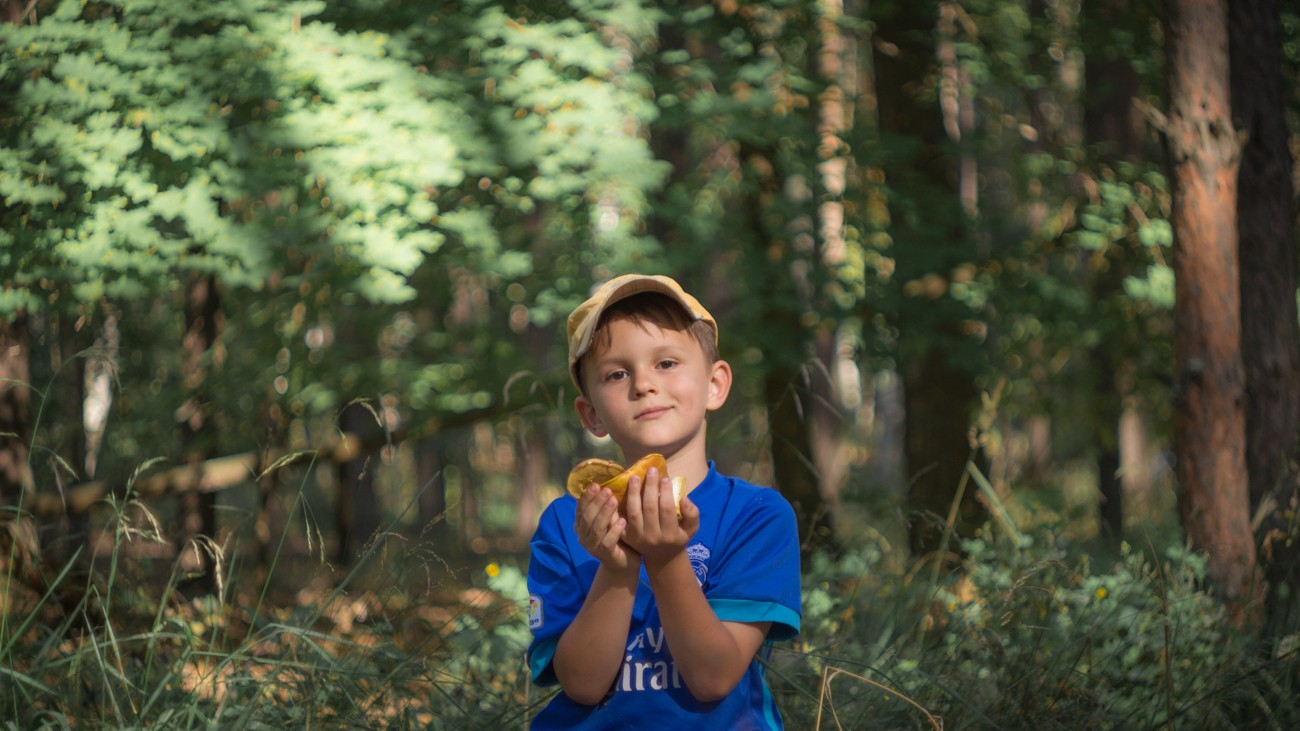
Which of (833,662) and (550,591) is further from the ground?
(550,591)

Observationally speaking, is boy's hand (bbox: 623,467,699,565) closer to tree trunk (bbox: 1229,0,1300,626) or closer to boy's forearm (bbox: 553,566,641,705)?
boy's forearm (bbox: 553,566,641,705)

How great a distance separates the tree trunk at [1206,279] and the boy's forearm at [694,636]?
3289 millimetres

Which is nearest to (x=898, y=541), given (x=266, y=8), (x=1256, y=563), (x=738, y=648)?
(x=1256, y=563)

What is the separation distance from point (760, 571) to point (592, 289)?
5.12m

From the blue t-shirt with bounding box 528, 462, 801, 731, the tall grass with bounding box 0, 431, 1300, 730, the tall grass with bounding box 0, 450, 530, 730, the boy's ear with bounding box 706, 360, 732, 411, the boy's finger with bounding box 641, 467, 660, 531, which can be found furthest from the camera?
the tall grass with bounding box 0, 431, 1300, 730

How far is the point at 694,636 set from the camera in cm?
197

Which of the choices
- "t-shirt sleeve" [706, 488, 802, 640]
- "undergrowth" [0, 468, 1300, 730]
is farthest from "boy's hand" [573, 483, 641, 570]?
"undergrowth" [0, 468, 1300, 730]

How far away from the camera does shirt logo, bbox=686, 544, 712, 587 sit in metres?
2.16

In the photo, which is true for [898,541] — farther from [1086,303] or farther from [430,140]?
[430,140]

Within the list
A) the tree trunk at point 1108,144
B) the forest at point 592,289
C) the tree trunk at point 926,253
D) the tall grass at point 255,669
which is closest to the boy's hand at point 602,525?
the forest at point 592,289

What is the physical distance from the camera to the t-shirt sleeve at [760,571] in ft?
6.89

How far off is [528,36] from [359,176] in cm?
121

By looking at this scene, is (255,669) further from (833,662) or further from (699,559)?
(699,559)

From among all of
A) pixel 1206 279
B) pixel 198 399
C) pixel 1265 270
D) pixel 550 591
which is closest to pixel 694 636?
pixel 550 591
